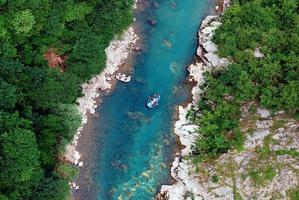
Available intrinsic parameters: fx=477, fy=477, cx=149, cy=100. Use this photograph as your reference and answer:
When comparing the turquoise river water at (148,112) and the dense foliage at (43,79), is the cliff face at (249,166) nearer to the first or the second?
the turquoise river water at (148,112)

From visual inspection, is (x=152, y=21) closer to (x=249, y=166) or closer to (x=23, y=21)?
(x=23, y=21)

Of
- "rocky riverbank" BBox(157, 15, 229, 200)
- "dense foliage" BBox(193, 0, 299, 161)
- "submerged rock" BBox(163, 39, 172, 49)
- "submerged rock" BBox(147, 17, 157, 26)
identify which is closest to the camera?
"rocky riverbank" BBox(157, 15, 229, 200)

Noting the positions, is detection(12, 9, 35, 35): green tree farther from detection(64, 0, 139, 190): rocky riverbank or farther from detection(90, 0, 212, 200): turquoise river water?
detection(90, 0, 212, 200): turquoise river water

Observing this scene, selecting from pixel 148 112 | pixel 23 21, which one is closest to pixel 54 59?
pixel 23 21

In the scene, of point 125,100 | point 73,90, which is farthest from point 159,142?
point 73,90

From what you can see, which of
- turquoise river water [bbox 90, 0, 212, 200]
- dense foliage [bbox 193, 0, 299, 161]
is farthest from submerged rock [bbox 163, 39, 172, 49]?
dense foliage [bbox 193, 0, 299, 161]

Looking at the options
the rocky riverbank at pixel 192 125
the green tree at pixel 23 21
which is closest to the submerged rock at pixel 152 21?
the rocky riverbank at pixel 192 125
